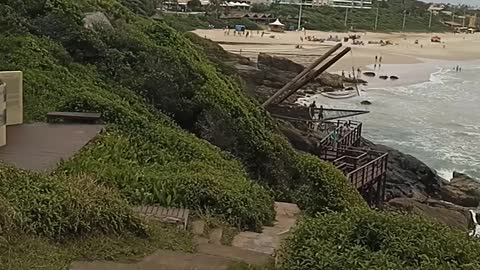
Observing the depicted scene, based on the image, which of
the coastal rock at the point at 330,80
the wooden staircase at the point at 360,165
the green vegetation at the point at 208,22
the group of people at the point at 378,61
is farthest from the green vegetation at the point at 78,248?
the green vegetation at the point at 208,22

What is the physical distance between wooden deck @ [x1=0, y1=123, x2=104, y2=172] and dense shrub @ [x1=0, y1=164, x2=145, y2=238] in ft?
6.42

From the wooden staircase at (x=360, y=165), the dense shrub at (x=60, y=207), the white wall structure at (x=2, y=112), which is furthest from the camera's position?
the wooden staircase at (x=360, y=165)

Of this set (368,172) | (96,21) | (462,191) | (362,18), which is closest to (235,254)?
(96,21)

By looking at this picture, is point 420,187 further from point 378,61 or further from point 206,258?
point 378,61

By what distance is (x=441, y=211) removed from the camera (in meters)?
19.2

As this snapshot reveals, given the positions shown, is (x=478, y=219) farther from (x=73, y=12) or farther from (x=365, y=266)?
(x=365, y=266)

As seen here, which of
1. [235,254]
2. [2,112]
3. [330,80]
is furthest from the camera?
[330,80]

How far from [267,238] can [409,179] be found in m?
17.3

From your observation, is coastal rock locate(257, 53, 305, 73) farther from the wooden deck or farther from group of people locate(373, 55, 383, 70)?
the wooden deck

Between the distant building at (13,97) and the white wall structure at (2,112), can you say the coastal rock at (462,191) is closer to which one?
the distant building at (13,97)

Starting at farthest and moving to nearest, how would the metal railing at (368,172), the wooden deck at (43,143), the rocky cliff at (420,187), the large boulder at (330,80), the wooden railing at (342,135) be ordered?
the large boulder at (330,80) → the wooden railing at (342,135) → the rocky cliff at (420,187) → the metal railing at (368,172) → the wooden deck at (43,143)

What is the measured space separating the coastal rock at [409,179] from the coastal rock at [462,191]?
0.97ft

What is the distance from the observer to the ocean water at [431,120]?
1211 inches

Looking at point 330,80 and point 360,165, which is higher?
point 360,165
